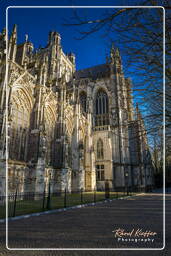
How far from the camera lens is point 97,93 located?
4081 centimetres

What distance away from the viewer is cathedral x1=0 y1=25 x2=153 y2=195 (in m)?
14.1

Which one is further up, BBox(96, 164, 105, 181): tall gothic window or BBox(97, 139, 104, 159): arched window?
BBox(97, 139, 104, 159): arched window

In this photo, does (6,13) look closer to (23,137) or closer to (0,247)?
(0,247)

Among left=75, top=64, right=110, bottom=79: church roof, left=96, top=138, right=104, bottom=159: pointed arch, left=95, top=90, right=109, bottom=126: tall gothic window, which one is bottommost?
left=96, top=138, right=104, bottom=159: pointed arch

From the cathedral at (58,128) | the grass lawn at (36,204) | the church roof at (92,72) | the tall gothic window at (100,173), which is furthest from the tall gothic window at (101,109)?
the grass lawn at (36,204)

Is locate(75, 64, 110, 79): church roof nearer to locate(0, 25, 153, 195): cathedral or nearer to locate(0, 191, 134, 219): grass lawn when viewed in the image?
locate(0, 25, 153, 195): cathedral

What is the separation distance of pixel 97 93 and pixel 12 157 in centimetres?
2853

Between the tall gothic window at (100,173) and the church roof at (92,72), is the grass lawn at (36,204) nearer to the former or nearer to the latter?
the tall gothic window at (100,173)

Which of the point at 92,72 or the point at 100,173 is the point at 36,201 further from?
the point at 92,72

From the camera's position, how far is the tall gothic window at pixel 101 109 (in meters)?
38.2

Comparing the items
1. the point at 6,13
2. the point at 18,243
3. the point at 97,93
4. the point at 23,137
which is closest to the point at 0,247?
the point at 18,243

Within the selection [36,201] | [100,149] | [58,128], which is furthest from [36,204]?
[100,149]

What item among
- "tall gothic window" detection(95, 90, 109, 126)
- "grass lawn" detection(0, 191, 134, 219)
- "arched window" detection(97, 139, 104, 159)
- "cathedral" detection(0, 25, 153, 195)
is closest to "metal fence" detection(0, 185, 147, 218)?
"grass lawn" detection(0, 191, 134, 219)

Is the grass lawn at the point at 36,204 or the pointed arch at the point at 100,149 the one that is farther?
the pointed arch at the point at 100,149
